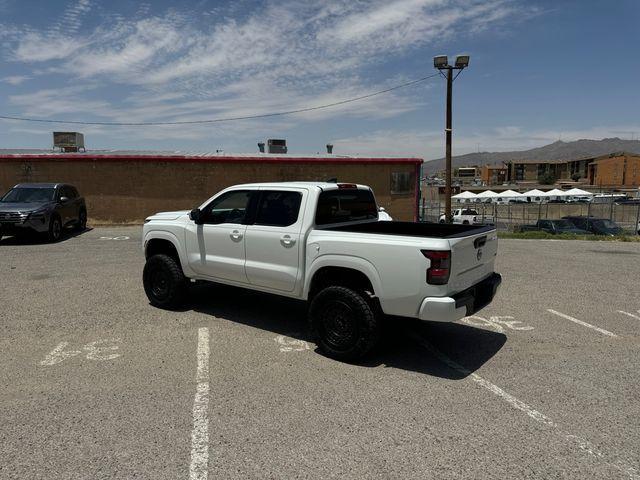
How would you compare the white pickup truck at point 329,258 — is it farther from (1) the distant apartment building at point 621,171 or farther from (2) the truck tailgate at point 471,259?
(1) the distant apartment building at point 621,171

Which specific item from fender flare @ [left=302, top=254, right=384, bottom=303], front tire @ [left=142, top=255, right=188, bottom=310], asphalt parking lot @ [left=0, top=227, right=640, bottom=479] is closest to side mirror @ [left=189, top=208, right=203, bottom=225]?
front tire @ [left=142, top=255, right=188, bottom=310]

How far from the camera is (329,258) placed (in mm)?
4719

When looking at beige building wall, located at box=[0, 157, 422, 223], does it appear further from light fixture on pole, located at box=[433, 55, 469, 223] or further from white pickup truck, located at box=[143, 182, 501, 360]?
white pickup truck, located at box=[143, 182, 501, 360]

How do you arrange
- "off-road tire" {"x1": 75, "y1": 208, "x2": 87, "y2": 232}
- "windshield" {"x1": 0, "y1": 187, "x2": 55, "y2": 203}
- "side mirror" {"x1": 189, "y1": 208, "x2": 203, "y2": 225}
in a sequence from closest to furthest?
1. "side mirror" {"x1": 189, "y1": 208, "x2": 203, "y2": 225}
2. "windshield" {"x1": 0, "y1": 187, "x2": 55, "y2": 203}
3. "off-road tire" {"x1": 75, "y1": 208, "x2": 87, "y2": 232}

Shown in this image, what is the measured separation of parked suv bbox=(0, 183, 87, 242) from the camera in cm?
1242

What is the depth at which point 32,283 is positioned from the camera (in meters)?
8.15

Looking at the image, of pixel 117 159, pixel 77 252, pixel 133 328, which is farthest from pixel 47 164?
pixel 133 328

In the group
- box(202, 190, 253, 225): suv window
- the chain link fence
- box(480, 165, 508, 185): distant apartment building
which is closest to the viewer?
box(202, 190, 253, 225): suv window

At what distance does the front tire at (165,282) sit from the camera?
633 centimetres

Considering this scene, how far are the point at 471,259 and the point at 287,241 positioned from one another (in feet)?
6.47

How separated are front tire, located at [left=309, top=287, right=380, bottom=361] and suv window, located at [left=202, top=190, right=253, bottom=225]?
166 centimetres

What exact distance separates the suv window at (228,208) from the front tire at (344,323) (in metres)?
1.66

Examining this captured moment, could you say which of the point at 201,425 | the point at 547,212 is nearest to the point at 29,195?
the point at 201,425

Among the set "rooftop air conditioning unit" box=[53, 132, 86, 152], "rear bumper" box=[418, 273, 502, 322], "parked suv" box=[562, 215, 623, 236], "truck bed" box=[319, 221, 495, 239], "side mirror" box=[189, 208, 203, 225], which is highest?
"rooftop air conditioning unit" box=[53, 132, 86, 152]
